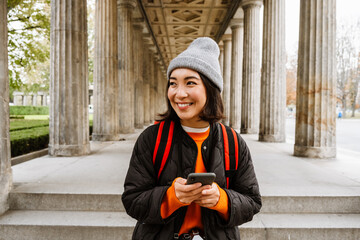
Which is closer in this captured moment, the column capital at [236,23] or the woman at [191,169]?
the woman at [191,169]

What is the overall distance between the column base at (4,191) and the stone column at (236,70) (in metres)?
16.1

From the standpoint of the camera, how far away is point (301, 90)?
27.4ft

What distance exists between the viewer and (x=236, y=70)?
61.6ft

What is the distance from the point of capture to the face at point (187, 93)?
1.76m

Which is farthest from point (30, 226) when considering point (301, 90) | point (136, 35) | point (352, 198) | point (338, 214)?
point (136, 35)

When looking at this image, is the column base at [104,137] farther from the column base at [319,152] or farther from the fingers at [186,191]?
the fingers at [186,191]

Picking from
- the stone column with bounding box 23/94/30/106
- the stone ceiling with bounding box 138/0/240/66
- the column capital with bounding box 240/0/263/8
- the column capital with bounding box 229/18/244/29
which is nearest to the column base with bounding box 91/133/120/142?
the stone ceiling with bounding box 138/0/240/66

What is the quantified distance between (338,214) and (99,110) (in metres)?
9.70

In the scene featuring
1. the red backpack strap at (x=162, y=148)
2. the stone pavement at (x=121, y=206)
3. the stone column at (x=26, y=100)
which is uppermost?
the stone column at (x=26, y=100)

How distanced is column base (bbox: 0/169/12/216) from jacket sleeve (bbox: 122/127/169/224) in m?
3.29

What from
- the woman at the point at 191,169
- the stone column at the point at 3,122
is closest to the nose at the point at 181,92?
the woman at the point at 191,169

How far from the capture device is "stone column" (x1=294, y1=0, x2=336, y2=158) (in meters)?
7.96

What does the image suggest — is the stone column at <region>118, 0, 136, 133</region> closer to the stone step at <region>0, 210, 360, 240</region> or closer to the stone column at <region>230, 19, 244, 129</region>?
the stone column at <region>230, 19, 244, 129</region>

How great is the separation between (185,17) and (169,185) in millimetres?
21001
